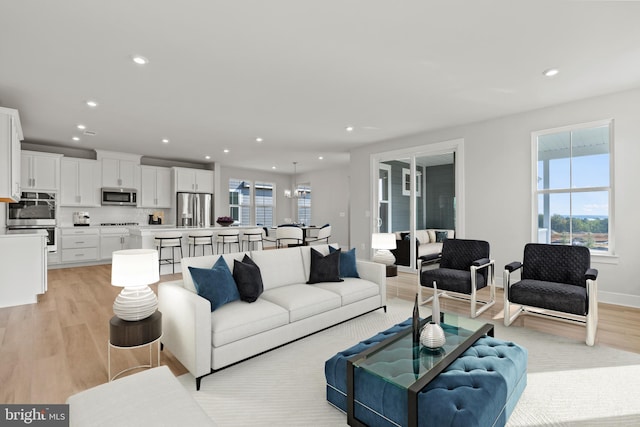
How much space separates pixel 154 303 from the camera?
244cm

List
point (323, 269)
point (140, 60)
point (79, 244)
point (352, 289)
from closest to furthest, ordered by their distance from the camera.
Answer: point (140, 60) → point (352, 289) → point (323, 269) → point (79, 244)

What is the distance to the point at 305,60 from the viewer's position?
3238 mm

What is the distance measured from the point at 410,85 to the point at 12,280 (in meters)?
5.83

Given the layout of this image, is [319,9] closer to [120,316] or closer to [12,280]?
[120,316]

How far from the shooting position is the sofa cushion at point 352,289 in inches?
130

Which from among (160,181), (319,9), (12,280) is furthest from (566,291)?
(160,181)

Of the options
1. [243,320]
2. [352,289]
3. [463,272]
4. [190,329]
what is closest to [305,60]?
[352,289]

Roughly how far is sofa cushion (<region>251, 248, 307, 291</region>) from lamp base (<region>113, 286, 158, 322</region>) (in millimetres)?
1097

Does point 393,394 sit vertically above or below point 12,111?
below

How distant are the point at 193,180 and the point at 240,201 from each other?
2156 millimetres

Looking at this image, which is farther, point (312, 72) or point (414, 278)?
point (414, 278)

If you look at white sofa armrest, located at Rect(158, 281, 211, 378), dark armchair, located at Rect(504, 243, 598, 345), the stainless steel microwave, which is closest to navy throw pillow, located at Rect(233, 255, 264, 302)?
white sofa armrest, located at Rect(158, 281, 211, 378)

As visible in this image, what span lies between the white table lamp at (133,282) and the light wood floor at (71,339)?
0.54 m

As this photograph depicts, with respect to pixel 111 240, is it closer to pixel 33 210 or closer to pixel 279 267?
pixel 33 210
